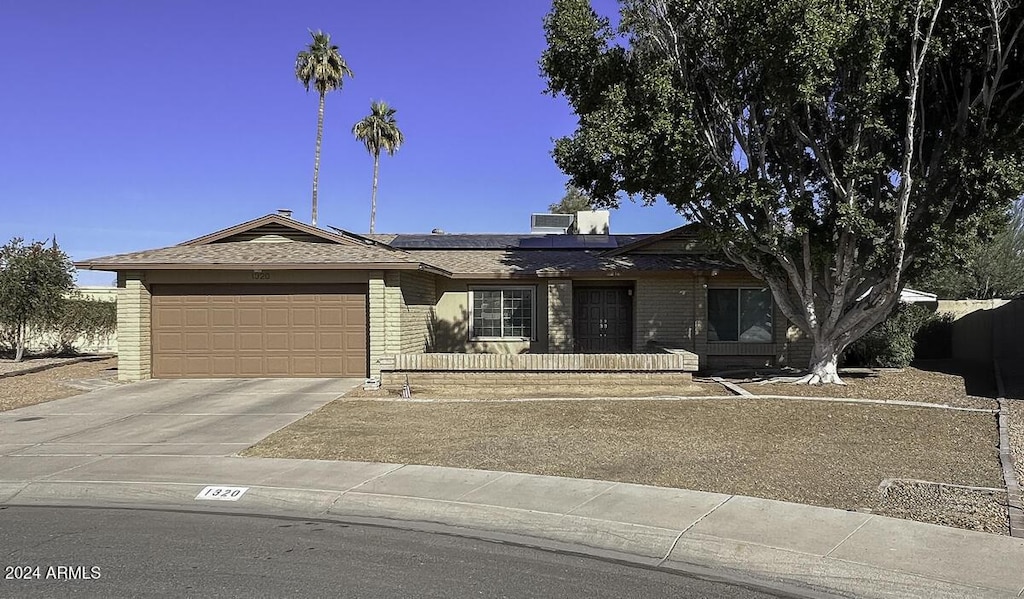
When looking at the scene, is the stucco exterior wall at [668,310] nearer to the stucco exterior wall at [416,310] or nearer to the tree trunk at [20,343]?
the stucco exterior wall at [416,310]

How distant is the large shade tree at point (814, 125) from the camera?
37.8 feet

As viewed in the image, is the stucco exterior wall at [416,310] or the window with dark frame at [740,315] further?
the window with dark frame at [740,315]

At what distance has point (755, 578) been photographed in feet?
17.0

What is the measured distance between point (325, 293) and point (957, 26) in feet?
42.1

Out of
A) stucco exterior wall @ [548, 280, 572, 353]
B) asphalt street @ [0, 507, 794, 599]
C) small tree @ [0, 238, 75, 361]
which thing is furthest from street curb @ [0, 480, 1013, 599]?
small tree @ [0, 238, 75, 361]

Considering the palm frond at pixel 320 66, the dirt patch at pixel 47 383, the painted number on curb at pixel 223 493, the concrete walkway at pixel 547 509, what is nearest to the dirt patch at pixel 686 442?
the concrete walkway at pixel 547 509

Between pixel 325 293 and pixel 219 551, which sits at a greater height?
pixel 325 293

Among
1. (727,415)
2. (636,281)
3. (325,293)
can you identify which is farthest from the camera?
(636,281)

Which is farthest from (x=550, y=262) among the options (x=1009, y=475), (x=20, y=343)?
(x=20, y=343)

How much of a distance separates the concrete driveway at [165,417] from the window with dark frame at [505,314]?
436 centimetres

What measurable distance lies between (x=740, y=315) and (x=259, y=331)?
11426 mm

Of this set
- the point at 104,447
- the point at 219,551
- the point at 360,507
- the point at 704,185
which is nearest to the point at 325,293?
the point at 104,447

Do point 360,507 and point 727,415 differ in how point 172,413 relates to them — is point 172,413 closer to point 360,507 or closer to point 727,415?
point 360,507

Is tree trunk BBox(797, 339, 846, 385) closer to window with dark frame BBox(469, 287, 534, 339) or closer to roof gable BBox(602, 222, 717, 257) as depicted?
roof gable BBox(602, 222, 717, 257)
